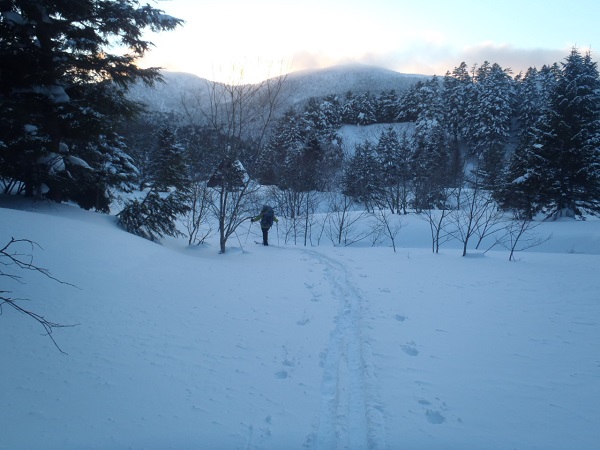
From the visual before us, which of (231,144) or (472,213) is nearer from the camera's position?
(231,144)

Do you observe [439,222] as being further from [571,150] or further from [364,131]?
[364,131]

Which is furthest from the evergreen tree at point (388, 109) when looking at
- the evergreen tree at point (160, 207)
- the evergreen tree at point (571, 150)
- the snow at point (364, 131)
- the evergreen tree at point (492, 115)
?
the evergreen tree at point (160, 207)

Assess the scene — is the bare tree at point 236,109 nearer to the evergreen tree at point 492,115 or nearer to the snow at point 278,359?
the snow at point 278,359

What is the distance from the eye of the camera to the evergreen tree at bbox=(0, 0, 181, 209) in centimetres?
719

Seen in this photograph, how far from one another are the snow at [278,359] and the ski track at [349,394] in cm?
2

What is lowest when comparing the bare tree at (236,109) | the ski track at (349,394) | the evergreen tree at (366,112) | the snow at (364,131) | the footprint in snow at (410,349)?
the ski track at (349,394)

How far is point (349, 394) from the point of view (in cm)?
312

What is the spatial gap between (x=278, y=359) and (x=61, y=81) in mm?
9167

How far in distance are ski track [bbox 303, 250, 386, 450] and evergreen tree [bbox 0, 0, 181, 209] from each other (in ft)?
27.6

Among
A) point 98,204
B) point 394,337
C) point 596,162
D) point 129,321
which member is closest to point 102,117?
point 98,204

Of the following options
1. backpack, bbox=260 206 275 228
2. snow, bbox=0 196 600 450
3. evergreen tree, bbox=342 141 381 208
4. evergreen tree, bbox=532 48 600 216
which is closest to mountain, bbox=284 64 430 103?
evergreen tree, bbox=342 141 381 208

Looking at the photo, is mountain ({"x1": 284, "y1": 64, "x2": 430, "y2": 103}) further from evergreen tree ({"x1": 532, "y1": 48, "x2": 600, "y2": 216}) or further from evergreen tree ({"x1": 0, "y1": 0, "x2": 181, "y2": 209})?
evergreen tree ({"x1": 0, "y1": 0, "x2": 181, "y2": 209})

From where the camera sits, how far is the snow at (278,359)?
2545mm

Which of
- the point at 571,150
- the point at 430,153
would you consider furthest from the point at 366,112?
the point at 571,150
